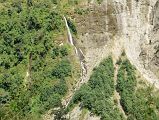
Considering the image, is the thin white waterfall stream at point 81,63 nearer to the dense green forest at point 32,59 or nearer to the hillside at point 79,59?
the hillside at point 79,59

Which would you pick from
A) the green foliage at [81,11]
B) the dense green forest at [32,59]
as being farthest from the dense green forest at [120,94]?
the green foliage at [81,11]

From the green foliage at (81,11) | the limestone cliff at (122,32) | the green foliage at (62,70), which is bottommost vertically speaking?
the green foliage at (62,70)

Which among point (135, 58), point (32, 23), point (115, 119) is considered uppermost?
point (32, 23)

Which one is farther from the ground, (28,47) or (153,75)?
(28,47)

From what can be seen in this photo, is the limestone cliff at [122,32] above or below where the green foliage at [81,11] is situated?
below

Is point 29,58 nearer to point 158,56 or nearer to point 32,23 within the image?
point 32,23

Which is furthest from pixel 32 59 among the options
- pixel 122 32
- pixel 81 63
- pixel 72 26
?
pixel 122 32

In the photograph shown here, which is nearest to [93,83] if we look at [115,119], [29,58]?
[115,119]
